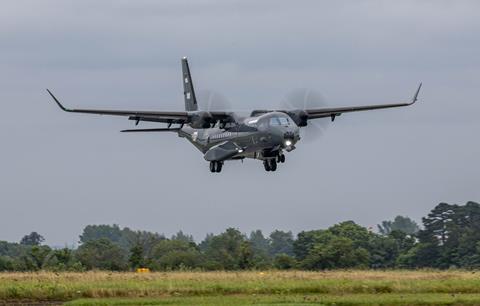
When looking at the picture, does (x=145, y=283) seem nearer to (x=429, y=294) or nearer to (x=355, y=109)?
(x=429, y=294)

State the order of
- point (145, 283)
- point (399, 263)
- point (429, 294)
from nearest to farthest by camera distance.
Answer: point (429, 294) → point (145, 283) → point (399, 263)

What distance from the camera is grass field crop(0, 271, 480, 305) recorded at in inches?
1902

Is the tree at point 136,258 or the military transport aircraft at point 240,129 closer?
the military transport aircraft at point 240,129

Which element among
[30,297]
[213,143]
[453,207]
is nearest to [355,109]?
[213,143]

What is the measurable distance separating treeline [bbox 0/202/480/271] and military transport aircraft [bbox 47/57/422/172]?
23.7 feet

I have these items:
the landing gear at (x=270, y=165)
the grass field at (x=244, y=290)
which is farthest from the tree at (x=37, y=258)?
the grass field at (x=244, y=290)

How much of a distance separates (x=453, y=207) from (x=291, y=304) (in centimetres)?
7642

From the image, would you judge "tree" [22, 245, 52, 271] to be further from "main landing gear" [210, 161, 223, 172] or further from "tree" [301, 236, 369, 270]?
"tree" [301, 236, 369, 270]

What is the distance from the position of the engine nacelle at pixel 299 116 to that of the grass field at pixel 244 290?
1874 centimetres

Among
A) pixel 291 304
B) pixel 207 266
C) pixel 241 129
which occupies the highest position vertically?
pixel 241 129

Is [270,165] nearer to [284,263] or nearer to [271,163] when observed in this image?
[271,163]

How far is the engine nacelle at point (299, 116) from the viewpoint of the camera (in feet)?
251

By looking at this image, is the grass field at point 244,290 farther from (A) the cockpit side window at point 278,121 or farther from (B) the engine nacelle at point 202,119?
(B) the engine nacelle at point 202,119

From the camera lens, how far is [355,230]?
10669 centimetres
